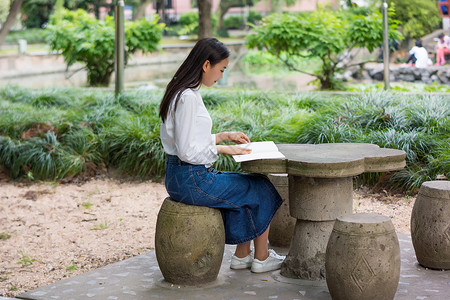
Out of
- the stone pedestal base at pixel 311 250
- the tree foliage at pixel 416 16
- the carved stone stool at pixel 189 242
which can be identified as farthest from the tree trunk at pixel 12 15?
the tree foliage at pixel 416 16

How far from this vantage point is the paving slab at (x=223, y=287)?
4078mm

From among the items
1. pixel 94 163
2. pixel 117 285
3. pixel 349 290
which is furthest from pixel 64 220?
pixel 349 290

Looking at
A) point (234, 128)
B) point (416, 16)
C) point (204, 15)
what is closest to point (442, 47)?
point (416, 16)

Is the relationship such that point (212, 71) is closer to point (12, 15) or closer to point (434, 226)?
point (434, 226)

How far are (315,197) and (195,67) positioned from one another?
1.22 metres

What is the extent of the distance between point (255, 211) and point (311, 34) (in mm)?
9178

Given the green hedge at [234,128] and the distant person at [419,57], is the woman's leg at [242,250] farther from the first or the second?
the distant person at [419,57]

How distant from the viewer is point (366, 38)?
43.0 ft

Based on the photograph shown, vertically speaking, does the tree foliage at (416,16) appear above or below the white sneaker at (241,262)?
above

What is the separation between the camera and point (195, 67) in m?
4.27

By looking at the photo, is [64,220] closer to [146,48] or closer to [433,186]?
[433,186]

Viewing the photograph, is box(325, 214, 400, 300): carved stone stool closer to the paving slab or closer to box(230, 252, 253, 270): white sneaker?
the paving slab

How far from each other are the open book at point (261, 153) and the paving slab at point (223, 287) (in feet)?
2.93

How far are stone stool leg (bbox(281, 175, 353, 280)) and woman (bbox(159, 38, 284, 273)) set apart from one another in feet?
0.63
